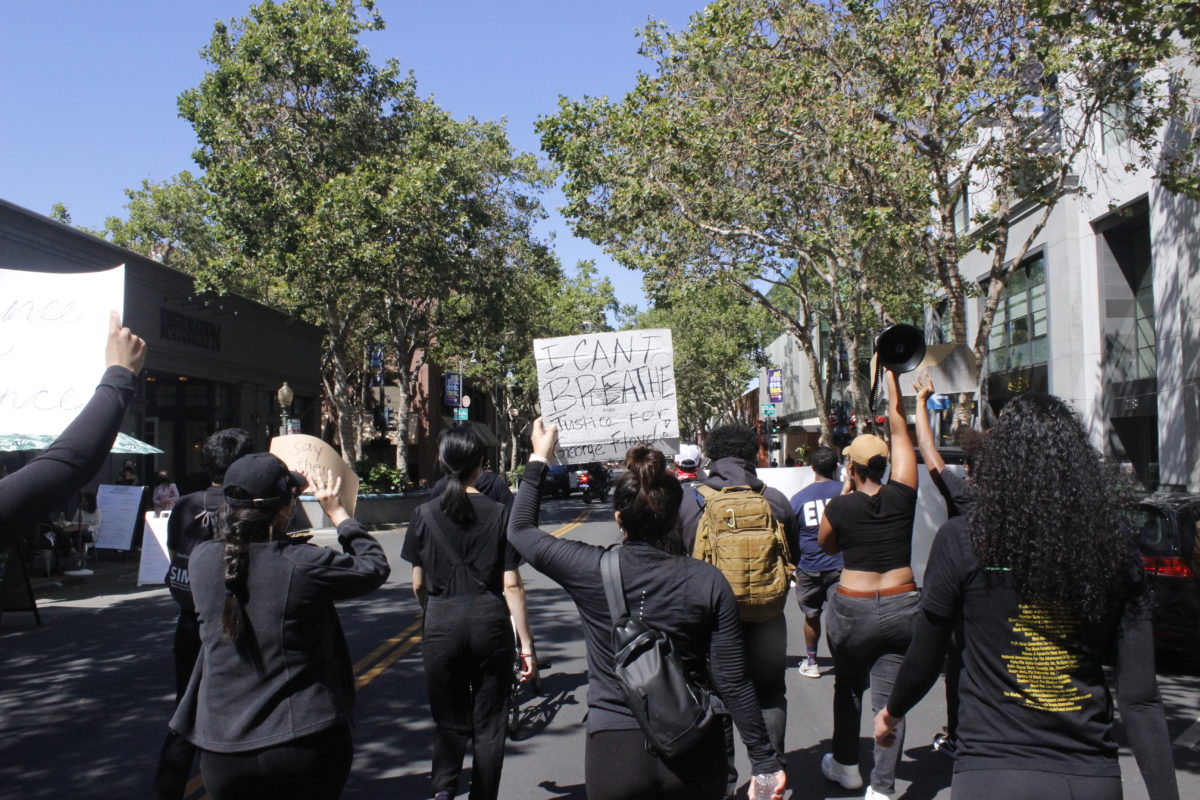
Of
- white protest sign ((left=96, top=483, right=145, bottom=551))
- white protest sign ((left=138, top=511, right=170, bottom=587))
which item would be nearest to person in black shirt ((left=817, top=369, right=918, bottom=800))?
white protest sign ((left=138, top=511, right=170, bottom=587))

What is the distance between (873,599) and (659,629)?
6.73 ft

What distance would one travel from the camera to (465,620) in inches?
179

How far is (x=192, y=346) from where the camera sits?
2502 cm

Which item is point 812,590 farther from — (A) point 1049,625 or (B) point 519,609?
(A) point 1049,625

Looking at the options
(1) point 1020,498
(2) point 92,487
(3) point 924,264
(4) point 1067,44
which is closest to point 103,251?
(2) point 92,487

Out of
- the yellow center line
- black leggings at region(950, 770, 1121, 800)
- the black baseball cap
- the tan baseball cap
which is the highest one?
the tan baseball cap

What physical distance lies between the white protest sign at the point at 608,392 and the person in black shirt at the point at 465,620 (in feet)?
2.18

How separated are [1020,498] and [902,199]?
1226cm

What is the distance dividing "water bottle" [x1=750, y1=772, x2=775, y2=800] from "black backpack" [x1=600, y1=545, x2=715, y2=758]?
49 centimetres

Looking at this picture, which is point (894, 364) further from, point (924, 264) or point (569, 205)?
point (569, 205)

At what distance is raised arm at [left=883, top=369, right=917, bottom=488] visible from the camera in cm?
414

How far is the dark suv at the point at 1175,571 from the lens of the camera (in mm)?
7840

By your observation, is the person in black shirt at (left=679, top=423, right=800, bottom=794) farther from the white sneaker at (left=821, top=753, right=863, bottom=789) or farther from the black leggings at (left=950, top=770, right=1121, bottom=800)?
the black leggings at (left=950, top=770, right=1121, bottom=800)

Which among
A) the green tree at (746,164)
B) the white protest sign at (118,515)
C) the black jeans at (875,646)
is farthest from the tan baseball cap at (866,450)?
the white protest sign at (118,515)
